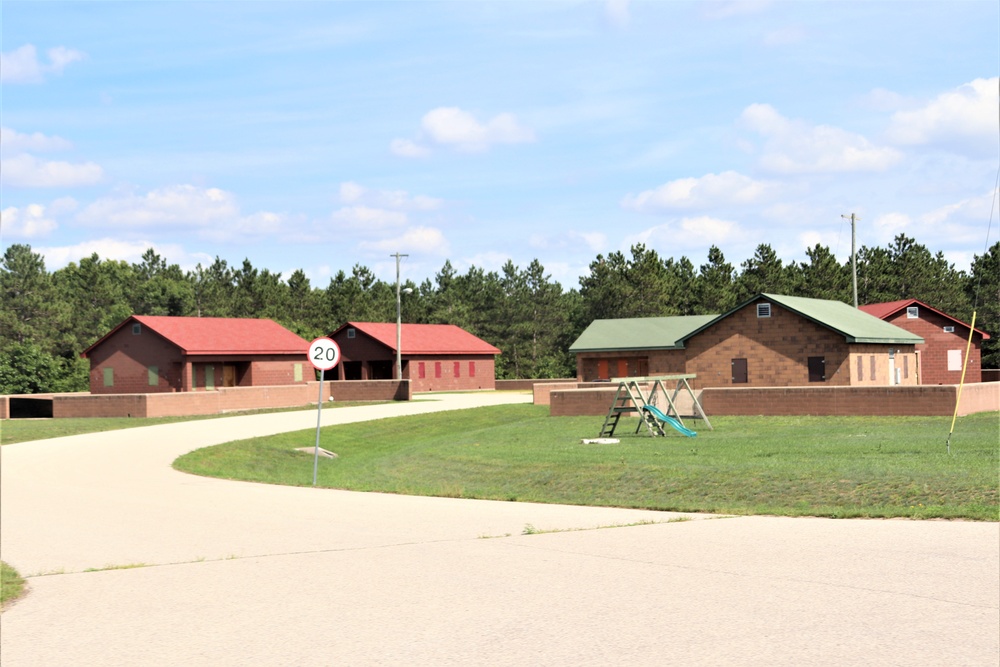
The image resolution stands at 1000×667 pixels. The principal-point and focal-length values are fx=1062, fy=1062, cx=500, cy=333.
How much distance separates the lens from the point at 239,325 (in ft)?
204

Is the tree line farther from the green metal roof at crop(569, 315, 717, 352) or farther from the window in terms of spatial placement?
the window

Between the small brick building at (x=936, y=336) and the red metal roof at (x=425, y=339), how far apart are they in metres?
28.5

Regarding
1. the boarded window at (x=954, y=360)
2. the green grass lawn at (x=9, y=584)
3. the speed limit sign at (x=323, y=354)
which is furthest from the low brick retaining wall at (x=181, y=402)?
the boarded window at (x=954, y=360)

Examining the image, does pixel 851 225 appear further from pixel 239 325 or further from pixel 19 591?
pixel 19 591

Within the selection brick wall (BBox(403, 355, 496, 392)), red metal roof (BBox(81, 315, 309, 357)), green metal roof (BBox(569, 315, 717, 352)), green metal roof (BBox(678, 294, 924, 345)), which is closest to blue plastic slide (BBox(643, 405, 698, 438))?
green metal roof (BBox(678, 294, 924, 345))

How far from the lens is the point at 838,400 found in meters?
32.1

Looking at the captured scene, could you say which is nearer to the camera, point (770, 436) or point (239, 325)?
point (770, 436)

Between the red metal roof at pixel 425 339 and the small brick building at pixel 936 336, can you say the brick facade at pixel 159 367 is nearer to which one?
the red metal roof at pixel 425 339

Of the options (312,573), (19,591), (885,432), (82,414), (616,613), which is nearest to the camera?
(616,613)

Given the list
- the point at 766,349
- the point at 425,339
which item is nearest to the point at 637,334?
the point at 766,349

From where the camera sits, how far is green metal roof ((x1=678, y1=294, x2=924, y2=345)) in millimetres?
42531

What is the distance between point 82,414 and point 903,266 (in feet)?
221

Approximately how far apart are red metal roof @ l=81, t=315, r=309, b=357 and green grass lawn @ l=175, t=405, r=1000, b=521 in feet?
83.8

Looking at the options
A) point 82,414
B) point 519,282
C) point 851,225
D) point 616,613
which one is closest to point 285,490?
point 616,613
